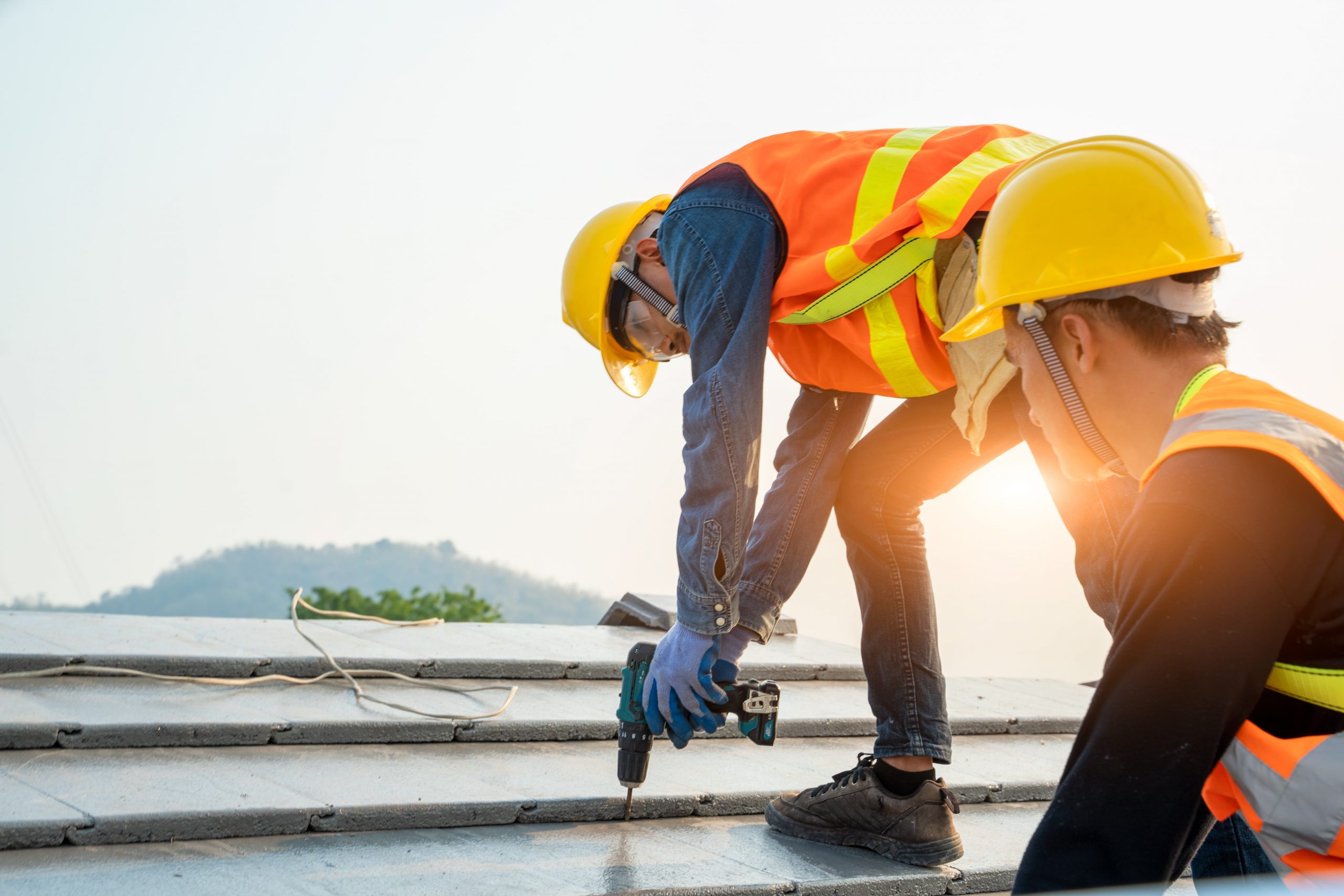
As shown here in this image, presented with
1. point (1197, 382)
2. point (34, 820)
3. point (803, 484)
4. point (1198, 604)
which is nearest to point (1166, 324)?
point (1197, 382)

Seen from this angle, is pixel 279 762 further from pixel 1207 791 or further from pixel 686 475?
pixel 1207 791

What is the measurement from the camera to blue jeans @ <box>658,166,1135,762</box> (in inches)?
96.1

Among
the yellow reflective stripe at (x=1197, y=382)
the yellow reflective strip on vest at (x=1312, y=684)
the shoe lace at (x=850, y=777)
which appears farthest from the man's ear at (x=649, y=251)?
the yellow reflective strip on vest at (x=1312, y=684)

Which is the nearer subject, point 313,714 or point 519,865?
point 519,865

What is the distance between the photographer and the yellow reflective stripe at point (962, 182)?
222cm

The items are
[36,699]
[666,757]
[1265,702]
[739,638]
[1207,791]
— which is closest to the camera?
[1265,702]

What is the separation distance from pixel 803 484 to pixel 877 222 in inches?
29.6

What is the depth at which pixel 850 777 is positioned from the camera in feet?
9.12

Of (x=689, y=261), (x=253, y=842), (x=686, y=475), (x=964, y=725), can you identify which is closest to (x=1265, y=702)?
(x=686, y=475)

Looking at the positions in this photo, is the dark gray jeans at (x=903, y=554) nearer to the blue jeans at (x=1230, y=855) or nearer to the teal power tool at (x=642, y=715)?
the teal power tool at (x=642, y=715)

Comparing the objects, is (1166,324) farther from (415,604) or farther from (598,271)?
(415,604)

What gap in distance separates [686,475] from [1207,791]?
4.40 ft

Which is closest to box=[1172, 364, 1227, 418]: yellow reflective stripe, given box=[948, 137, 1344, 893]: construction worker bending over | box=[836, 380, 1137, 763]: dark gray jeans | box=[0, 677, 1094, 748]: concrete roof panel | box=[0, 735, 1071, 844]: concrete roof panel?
box=[948, 137, 1344, 893]: construction worker bending over

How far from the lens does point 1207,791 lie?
54.2 inches
